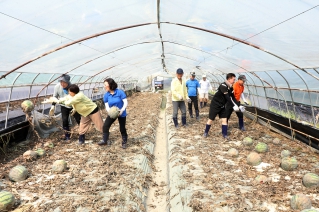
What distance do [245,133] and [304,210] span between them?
4721 mm

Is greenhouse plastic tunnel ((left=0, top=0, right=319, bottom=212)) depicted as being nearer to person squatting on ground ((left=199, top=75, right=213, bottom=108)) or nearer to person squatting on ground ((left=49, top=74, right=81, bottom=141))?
person squatting on ground ((left=49, top=74, right=81, bottom=141))

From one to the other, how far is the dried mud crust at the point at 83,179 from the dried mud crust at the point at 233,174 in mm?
851

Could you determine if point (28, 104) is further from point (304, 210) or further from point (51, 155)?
point (304, 210)

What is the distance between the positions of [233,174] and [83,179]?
2.90m

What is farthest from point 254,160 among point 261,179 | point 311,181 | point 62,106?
point 62,106

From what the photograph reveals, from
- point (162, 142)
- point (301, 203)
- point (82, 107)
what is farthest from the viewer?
point (162, 142)

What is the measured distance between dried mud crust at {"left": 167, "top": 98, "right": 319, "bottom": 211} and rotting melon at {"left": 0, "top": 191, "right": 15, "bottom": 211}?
247 cm

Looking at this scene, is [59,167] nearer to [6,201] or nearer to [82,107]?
[6,201]

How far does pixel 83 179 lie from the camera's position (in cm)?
470

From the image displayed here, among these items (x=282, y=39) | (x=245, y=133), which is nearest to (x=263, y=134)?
(x=245, y=133)

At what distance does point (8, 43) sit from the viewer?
5305 millimetres

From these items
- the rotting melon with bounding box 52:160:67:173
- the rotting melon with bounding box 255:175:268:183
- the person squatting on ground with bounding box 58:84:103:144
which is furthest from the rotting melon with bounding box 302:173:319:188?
the person squatting on ground with bounding box 58:84:103:144

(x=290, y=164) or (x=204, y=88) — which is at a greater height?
(x=204, y=88)

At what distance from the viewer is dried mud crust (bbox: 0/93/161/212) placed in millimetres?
3824
